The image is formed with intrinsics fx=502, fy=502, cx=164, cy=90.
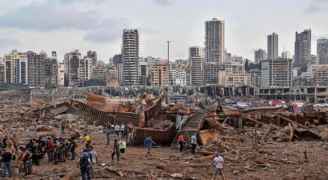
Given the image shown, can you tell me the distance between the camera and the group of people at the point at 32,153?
16922 mm

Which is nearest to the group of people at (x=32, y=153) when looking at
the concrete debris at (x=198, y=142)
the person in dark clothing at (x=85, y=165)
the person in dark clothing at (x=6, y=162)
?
the person in dark clothing at (x=6, y=162)

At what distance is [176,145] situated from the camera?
26781 millimetres

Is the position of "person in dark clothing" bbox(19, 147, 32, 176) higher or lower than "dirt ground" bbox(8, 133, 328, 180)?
higher

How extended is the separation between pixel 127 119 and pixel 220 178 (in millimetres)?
19152

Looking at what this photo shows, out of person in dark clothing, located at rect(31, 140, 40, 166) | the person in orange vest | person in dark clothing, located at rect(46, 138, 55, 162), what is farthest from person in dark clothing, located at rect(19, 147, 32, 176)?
the person in orange vest

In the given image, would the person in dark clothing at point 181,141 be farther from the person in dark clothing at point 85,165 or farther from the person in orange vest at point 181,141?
the person in dark clothing at point 85,165

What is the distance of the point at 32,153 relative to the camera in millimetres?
19469

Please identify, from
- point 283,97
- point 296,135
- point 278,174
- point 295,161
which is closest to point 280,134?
point 296,135

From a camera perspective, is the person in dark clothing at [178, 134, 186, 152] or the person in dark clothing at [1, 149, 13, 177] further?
the person in dark clothing at [178, 134, 186, 152]

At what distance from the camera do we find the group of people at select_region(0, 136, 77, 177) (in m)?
16.9

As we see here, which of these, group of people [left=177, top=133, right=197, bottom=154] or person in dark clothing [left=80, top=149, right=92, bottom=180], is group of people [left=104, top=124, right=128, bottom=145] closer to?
group of people [left=177, top=133, right=197, bottom=154]

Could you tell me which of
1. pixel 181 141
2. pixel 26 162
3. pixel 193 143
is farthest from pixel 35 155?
pixel 181 141

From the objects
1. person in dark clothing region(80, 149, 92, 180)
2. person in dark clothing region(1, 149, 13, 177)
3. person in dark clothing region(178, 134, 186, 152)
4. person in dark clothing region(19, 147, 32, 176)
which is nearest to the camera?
person in dark clothing region(80, 149, 92, 180)

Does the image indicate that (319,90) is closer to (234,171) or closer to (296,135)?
(296,135)
